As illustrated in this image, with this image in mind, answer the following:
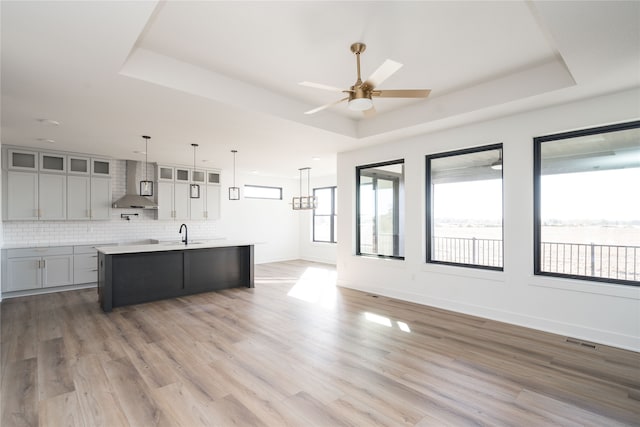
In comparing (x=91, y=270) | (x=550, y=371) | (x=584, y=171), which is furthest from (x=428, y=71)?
(x=91, y=270)

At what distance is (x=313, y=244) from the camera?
10094 millimetres

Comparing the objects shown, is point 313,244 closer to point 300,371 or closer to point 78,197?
point 78,197

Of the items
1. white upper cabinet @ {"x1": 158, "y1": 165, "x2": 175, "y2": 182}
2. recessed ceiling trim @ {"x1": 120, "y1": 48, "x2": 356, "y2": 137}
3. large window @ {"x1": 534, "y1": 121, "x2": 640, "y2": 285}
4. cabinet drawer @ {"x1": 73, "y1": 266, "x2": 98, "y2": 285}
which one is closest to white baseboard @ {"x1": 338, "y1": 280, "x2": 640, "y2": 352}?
large window @ {"x1": 534, "y1": 121, "x2": 640, "y2": 285}

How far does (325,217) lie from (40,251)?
22.2ft

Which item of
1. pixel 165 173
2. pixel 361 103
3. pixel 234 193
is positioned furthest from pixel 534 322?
pixel 165 173

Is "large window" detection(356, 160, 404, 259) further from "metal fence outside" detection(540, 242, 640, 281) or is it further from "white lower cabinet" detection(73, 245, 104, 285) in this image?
"white lower cabinet" detection(73, 245, 104, 285)

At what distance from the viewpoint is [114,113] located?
4004 millimetres

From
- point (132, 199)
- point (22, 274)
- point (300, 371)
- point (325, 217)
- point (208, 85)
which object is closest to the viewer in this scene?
point (300, 371)

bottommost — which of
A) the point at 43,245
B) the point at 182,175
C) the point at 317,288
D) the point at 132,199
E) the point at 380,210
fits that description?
the point at 317,288

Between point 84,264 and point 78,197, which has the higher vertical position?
point 78,197

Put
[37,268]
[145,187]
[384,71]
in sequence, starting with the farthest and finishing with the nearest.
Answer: [37,268], [145,187], [384,71]

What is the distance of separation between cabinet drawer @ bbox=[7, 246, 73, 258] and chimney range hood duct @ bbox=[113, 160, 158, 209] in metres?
1.18

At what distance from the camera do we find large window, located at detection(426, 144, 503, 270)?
4523mm

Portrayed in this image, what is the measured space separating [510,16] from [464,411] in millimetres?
3088
